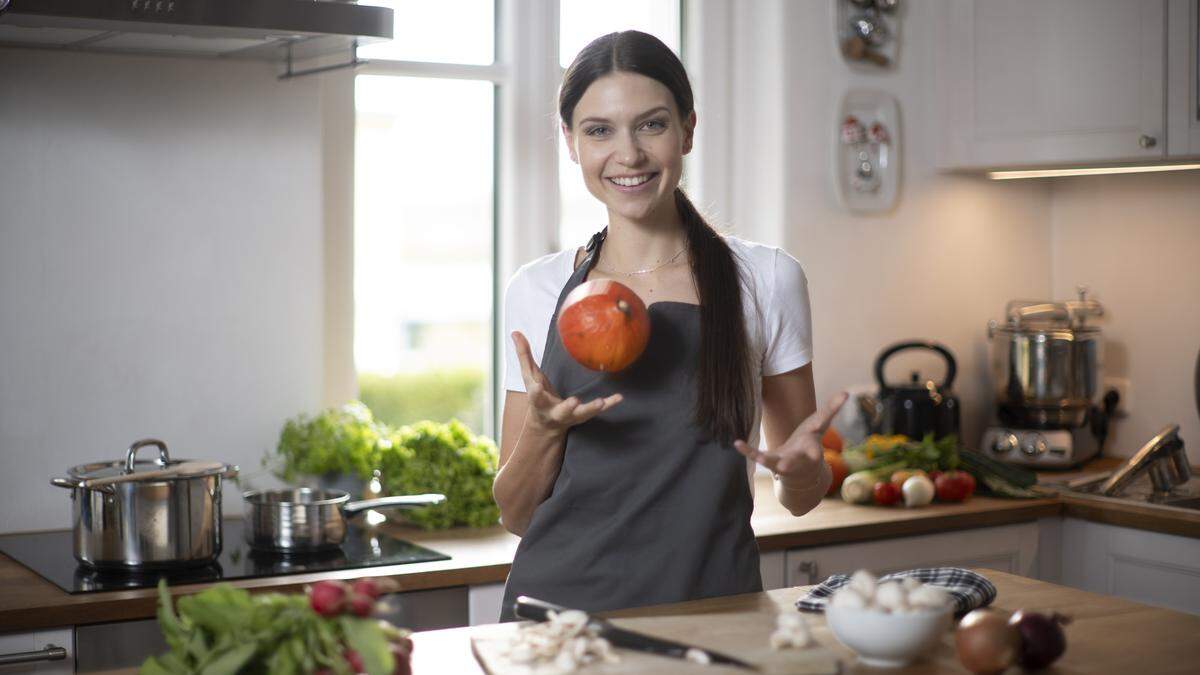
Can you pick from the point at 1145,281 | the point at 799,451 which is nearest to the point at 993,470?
the point at 1145,281

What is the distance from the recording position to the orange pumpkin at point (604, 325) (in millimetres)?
1498

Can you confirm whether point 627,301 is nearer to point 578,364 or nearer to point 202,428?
point 578,364

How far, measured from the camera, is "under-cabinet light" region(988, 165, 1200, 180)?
10.2 ft

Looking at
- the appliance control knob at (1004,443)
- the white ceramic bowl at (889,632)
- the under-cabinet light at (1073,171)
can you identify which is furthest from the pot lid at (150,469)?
the under-cabinet light at (1073,171)

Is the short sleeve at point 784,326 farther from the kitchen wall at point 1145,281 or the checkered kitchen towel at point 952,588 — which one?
the kitchen wall at point 1145,281

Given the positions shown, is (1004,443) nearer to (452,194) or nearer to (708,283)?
(452,194)

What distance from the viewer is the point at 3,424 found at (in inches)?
96.7

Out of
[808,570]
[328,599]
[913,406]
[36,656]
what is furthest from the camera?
[913,406]

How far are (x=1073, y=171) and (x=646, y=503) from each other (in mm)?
2089

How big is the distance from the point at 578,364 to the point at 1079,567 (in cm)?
163

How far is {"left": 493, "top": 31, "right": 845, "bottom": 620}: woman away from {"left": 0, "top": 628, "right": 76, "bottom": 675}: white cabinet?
28.9 inches

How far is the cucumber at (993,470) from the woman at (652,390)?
1285 mm

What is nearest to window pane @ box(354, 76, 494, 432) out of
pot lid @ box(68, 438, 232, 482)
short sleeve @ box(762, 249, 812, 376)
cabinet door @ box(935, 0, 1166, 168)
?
pot lid @ box(68, 438, 232, 482)

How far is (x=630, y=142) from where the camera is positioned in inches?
63.8
